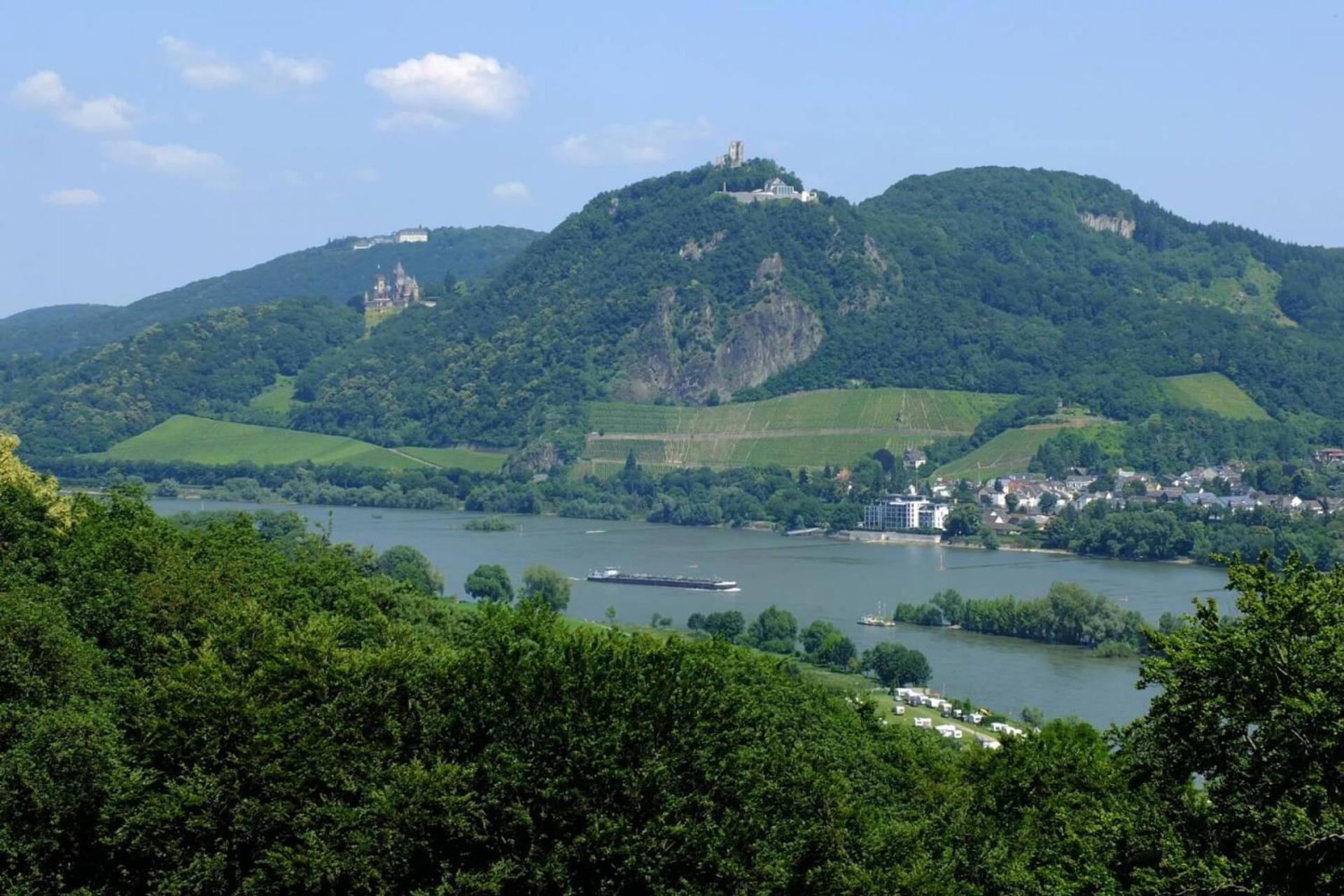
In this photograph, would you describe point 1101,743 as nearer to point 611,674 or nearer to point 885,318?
point 611,674

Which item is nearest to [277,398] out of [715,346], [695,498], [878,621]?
[715,346]

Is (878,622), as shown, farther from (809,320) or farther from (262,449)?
(809,320)

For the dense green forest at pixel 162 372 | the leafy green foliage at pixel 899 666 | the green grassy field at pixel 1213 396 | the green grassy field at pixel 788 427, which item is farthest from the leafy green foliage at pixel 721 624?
the dense green forest at pixel 162 372

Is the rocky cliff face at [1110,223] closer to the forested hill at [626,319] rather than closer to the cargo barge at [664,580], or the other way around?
the forested hill at [626,319]

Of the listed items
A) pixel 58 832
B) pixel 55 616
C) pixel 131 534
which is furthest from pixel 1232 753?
pixel 131 534

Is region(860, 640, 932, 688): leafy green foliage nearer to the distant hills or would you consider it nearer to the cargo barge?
the cargo barge
